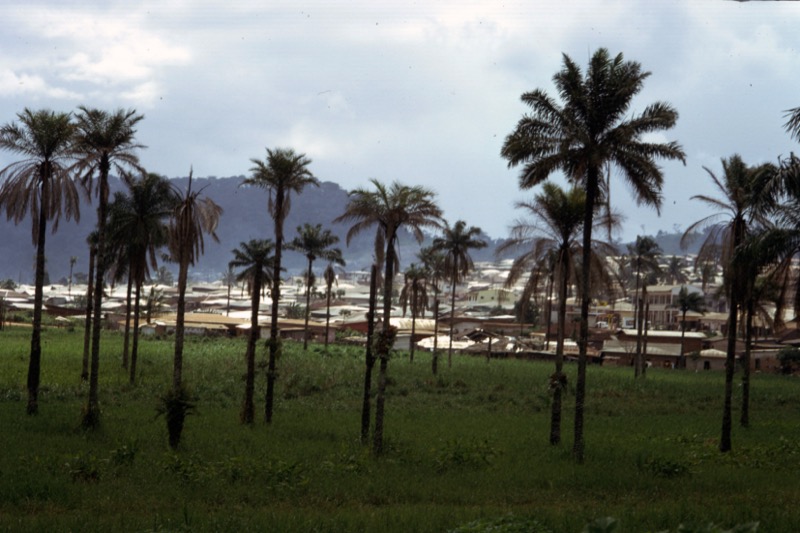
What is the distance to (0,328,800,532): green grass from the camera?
1513cm

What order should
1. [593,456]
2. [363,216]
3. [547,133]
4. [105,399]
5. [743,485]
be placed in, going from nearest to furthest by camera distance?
[743,485], [593,456], [547,133], [363,216], [105,399]

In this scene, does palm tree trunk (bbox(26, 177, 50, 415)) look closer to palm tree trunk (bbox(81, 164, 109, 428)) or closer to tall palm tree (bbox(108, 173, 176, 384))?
palm tree trunk (bbox(81, 164, 109, 428))

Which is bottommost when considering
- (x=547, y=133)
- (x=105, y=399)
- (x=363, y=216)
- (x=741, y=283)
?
(x=105, y=399)

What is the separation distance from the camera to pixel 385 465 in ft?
73.6

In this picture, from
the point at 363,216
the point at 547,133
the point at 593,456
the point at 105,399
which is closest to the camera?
the point at 593,456

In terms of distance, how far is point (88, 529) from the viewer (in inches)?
531

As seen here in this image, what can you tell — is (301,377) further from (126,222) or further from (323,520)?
(323,520)

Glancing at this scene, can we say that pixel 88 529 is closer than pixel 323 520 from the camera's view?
Yes

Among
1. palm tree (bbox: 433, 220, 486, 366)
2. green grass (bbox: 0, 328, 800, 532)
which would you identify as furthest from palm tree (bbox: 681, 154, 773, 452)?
palm tree (bbox: 433, 220, 486, 366)

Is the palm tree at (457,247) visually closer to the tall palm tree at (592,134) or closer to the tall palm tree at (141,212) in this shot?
the tall palm tree at (141,212)

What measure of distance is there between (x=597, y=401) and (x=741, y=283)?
62.8 ft

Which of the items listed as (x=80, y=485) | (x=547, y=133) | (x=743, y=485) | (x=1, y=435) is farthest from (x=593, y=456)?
(x=1, y=435)

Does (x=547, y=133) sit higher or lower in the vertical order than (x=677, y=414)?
higher

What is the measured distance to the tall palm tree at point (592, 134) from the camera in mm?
25719
